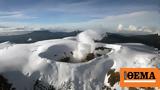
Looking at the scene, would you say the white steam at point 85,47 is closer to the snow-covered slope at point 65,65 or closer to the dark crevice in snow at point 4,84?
the snow-covered slope at point 65,65

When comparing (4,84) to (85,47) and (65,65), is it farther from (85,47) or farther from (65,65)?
(85,47)

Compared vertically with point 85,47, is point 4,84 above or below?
below

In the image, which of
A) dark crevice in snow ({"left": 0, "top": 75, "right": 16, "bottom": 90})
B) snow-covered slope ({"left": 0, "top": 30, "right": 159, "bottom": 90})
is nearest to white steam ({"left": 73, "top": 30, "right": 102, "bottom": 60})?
snow-covered slope ({"left": 0, "top": 30, "right": 159, "bottom": 90})

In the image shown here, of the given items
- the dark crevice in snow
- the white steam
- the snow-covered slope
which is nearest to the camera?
the dark crevice in snow

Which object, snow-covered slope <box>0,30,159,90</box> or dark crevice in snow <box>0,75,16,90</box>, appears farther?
snow-covered slope <box>0,30,159,90</box>

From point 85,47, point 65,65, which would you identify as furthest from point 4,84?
point 85,47

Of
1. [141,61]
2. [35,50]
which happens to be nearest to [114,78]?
[141,61]

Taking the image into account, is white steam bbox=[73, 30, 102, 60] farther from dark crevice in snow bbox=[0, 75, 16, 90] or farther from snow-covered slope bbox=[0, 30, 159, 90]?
dark crevice in snow bbox=[0, 75, 16, 90]

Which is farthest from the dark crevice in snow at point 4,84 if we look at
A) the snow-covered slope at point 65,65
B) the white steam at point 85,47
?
the white steam at point 85,47
